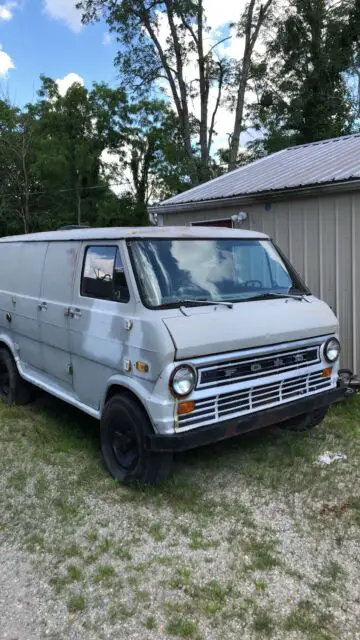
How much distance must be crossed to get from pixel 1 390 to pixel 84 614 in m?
4.01

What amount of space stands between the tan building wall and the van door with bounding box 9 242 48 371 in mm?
3417

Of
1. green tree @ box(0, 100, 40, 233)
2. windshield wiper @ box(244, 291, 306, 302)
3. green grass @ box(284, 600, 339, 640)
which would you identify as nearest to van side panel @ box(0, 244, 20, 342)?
windshield wiper @ box(244, 291, 306, 302)

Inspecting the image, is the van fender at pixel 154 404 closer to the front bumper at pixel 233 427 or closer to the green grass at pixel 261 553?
the front bumper at pixel 233 427

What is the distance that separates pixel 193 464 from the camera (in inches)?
174

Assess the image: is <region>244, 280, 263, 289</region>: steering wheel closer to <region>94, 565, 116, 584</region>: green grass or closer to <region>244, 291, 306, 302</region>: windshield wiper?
<region>244, 291, 306, 302</region>: windshield wiper

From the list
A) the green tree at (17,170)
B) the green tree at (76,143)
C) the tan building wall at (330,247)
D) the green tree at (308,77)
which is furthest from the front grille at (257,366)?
the green tree at (17,170)

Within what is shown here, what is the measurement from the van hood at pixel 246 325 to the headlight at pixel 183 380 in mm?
91

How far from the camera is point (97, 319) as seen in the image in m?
4.14

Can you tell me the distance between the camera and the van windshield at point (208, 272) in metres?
3.88

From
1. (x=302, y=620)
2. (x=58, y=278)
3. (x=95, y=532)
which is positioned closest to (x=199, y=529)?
(x=95, y=532)

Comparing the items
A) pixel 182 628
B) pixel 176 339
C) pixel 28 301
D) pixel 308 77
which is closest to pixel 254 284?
pixel 176 339

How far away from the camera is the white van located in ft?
11.6

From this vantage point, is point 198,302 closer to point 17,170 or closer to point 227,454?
point 227,454

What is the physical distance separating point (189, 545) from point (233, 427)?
87 cm
